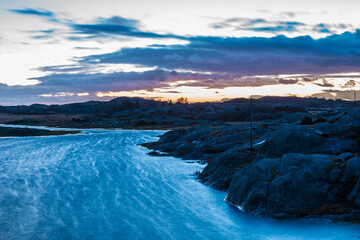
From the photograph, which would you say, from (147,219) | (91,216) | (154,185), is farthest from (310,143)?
(91,216)

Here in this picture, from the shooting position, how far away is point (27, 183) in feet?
129

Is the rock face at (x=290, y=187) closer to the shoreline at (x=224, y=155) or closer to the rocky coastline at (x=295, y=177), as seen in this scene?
the rocky coastline at (x=295, y=177)

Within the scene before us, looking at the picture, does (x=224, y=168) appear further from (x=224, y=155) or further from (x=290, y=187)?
(x=290, y=187)

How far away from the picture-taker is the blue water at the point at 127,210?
72.0 feet

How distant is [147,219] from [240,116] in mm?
171887

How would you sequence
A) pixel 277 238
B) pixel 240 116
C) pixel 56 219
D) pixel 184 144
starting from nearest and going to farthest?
pixel 277 238 → pixel 56 219 → pixel 184 144 → pixel 240 116

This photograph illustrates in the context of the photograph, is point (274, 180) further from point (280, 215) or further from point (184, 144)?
point (184, 144)

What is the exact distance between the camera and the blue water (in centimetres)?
2195

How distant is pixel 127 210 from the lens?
1096 inches

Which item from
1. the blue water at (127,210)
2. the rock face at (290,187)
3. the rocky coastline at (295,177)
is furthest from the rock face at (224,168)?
the rock face at (290,187)

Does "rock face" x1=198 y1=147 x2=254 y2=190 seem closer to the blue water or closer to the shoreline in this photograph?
the shoreline

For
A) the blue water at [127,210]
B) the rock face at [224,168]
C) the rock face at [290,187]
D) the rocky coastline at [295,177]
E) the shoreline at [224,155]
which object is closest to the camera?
the blue water at [127,210]

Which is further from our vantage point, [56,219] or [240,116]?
[240,116]

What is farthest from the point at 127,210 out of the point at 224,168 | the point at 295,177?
the point at 295,177
